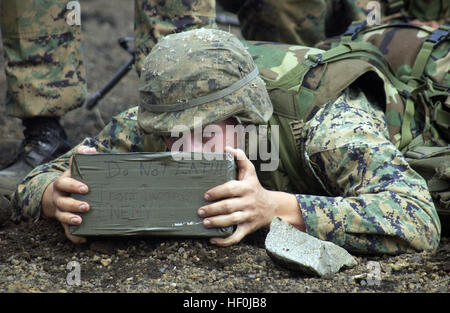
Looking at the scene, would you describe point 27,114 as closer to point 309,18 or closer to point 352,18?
point 309,18

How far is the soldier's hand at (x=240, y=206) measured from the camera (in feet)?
7.77

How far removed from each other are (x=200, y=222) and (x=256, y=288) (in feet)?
1.23

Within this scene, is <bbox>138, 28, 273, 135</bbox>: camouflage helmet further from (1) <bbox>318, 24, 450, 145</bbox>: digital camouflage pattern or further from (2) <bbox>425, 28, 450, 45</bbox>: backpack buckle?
(2) <bbox>425, 28, 450, 45</bbox>: backpack buckle

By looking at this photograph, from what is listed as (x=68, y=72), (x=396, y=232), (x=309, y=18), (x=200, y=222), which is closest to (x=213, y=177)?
(x=200, y=222)

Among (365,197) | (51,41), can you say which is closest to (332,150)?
(365,197)

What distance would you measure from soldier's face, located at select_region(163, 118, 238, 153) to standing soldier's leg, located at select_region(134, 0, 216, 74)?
1.22 metres

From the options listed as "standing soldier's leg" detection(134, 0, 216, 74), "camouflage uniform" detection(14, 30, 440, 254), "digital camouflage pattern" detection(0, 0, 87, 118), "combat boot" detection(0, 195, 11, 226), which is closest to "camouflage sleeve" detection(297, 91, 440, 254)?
"camouflage uniform" detection(14, 30, 440, 254)

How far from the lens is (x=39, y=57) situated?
3.77 meters

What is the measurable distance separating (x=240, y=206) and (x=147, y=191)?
37cm

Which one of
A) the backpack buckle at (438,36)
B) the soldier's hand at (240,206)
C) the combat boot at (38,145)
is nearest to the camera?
the soldier's hand at (240,206)

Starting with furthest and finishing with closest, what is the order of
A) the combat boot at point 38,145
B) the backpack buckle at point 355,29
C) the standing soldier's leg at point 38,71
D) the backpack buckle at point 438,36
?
the combat boot at point 38,145 < the standing soldier's leg at point 38,71 < the backpack buckle at point 355,29 < the backpack buckle at point 438,36

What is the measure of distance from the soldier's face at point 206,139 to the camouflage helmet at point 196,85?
59mm

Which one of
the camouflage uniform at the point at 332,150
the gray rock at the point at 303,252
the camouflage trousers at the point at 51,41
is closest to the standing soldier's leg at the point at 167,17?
the camouflage trousers at the point at 51,41

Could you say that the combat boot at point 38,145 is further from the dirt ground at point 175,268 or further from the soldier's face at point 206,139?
the soldier's face at point 206,139
